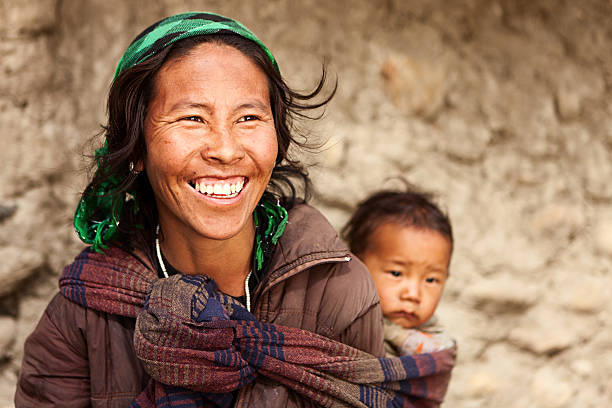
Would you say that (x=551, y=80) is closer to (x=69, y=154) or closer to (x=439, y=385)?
(x=439, y=385)

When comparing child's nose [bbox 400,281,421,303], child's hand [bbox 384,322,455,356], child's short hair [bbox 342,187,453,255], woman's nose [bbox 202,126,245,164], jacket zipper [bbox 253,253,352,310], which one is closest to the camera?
woman's nose [bbox 202,126,245,164]

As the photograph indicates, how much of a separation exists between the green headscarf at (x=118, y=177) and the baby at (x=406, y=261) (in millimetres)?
615

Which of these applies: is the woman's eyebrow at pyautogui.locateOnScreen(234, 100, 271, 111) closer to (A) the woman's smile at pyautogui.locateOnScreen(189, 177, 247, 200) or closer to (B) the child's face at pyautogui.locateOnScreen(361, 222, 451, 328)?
(A) the woman's smile at pyautogui.locateOnScreen(189, 177, 247, 200)

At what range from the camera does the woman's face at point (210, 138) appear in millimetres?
1631

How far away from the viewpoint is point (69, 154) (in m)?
2.62

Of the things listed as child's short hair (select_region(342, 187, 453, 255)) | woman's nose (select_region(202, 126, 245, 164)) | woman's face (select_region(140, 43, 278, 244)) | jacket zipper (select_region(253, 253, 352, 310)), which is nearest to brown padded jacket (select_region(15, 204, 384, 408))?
jacket zipper (select_region(253, 253, 352, 310))

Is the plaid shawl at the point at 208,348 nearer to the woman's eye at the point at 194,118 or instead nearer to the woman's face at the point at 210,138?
the woman's face at the point at 210,138

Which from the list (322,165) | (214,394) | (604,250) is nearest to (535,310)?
(604,250)

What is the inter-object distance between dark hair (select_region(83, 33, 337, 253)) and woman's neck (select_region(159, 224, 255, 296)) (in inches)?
4.0

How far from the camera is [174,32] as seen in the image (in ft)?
5.47

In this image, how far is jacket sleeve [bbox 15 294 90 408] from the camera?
5.91ft

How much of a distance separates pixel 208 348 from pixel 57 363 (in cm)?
47

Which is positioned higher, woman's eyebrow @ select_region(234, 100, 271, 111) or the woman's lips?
woman's eyebrow @ select_region(234, 100, 271, 111)

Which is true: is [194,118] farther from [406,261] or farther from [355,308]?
[406,261]
